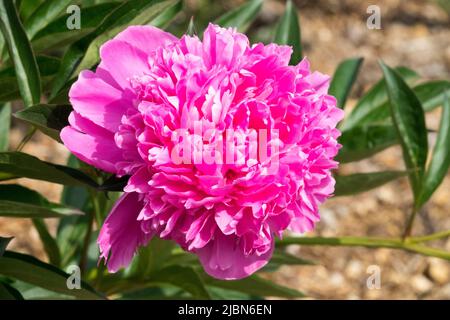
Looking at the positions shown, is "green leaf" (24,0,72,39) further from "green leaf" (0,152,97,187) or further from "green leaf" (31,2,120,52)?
"green leaf" (0,152,97,187)

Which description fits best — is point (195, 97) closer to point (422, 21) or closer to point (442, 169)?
point (442, 169)

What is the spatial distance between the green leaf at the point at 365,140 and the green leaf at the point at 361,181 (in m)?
0.02

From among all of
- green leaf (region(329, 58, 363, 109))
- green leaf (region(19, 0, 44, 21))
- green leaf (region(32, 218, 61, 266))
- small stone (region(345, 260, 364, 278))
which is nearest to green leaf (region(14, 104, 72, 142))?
green leaf (region(19, 0, 44, 21))

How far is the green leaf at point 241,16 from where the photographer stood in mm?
1140

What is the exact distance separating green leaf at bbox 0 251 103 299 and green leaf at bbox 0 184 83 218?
45mm

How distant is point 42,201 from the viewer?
0.84m

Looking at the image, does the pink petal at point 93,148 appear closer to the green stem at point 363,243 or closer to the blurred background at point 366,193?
the green stem at point 363,243

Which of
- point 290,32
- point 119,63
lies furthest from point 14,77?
point 290,32

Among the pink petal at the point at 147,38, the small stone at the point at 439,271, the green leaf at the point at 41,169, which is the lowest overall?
the green leaf at the point at 41,169

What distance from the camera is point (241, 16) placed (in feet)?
3.76

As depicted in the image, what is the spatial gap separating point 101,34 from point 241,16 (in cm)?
36

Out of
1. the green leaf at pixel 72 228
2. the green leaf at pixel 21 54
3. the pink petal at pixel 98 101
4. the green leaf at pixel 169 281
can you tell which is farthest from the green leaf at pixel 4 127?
the pink petal at pixel 98 101

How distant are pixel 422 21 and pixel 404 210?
72 centimetres

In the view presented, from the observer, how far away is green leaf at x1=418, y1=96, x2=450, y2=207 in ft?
3.35
